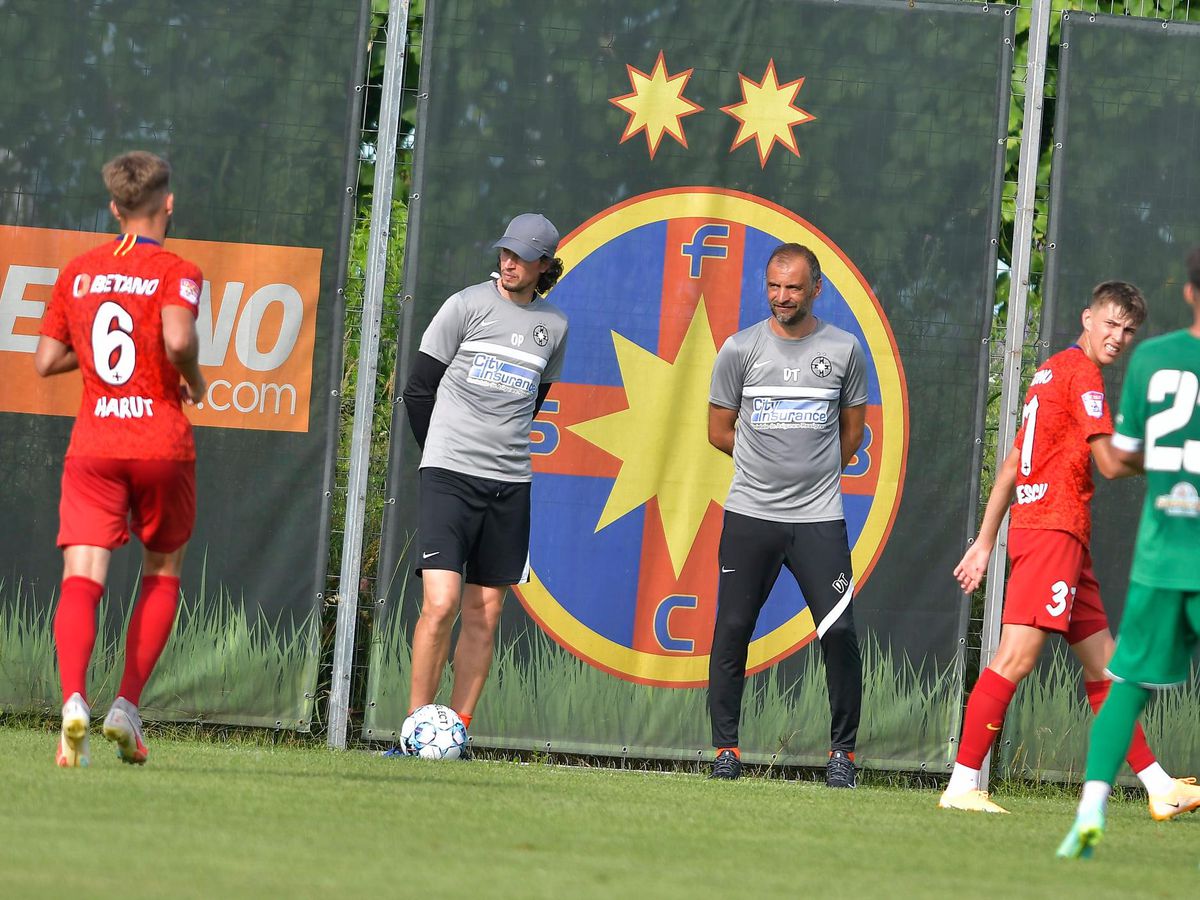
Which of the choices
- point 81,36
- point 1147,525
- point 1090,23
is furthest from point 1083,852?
point 81,36

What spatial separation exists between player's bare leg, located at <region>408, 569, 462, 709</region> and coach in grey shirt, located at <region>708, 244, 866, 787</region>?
1.02m

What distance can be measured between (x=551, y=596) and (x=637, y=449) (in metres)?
0.70

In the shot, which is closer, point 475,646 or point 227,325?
point 475,646

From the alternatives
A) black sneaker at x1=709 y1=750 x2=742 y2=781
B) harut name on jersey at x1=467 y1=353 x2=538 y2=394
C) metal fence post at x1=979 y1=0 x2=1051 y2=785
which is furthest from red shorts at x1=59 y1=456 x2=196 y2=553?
metal fence post at x1=979 y1=0 x2=1051 y2=785

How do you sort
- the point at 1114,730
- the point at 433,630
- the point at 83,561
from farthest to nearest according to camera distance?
the point at 433,630, the point at 83,561, the point at 1114,730

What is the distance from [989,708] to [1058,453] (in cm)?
88

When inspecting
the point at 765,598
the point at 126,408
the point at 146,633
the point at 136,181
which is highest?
the point at 136,181

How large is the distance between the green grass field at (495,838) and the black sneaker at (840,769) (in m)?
0.44

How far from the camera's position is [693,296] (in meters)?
6.70

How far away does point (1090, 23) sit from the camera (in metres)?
6.90

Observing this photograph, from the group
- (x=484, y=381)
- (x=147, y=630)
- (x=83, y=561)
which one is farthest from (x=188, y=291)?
(x=484, y=381)

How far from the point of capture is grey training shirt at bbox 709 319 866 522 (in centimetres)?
618

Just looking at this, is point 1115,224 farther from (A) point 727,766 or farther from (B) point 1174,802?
(A) point 727,766

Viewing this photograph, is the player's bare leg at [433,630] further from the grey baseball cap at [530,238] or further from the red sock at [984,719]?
the red sock at [984,719]
